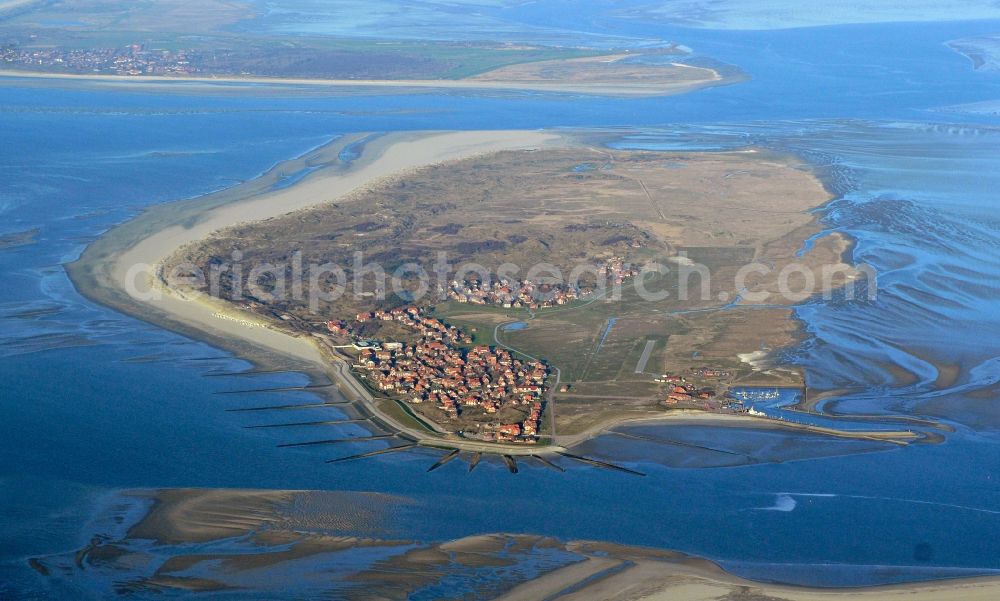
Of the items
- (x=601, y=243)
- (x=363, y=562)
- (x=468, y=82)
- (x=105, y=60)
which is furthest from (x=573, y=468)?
(x=105, y=60)

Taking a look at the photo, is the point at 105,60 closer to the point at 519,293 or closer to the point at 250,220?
the point at 250,220

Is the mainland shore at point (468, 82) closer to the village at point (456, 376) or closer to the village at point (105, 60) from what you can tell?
the village at point (105, 60)

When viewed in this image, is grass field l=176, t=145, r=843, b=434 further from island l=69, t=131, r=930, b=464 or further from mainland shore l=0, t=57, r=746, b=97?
mainland shore l=0, t=57, r=746, b=97

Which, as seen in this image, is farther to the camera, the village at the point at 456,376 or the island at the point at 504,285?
the island at the point at 504,285

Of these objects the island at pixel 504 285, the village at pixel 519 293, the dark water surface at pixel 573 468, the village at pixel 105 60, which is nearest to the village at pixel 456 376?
the island at pixel 504 285

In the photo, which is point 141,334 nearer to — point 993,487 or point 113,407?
point 113,407
